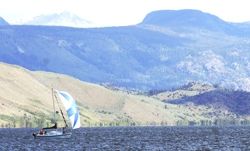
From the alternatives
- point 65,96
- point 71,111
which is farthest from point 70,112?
point 65,96

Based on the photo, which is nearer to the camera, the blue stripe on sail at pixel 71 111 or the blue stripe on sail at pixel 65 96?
the blue stripe on sail at pixel 65 96

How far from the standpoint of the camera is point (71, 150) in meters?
174

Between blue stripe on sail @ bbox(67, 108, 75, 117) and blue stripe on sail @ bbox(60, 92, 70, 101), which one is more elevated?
blue stripe on sail @ bbox(60, 92, 70, 101)

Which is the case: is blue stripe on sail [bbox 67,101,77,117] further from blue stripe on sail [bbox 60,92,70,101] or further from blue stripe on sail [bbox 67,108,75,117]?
blue stripe on sail [bbox 60,92,70,101]

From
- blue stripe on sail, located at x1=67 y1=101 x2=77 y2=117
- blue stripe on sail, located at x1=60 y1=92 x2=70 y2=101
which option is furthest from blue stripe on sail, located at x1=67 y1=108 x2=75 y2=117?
blue stripe on sail, located at x1=60 y1=92 x2=70 y2=101

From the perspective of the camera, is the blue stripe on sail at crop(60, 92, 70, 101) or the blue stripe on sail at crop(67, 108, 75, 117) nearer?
the blue stripe on sail at crop(60, 92, 70, 101)

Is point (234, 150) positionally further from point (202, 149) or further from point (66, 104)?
point (66, 104)

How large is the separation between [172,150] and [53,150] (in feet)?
104

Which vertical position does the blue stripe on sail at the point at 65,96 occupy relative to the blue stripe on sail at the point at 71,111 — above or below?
above

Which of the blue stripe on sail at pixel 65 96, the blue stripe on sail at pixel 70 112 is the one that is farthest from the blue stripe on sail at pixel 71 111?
the blue stripe on sail at pixel 65 96

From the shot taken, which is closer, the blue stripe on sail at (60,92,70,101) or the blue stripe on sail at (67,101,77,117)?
the blue stripe on sail at (60,92,70,101)

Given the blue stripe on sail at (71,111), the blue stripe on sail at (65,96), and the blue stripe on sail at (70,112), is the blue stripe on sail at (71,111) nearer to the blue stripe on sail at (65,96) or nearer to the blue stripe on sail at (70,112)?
the blue stripe on sail at (70,112)

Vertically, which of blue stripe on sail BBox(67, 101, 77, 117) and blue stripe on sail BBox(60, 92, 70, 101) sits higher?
blue stripe on sail BBox(60, 92, 70, 101)

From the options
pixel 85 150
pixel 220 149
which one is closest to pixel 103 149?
pixel 85 150
